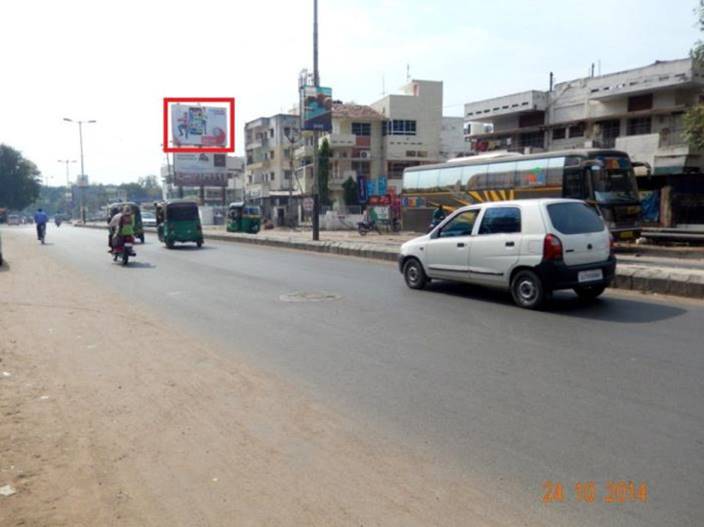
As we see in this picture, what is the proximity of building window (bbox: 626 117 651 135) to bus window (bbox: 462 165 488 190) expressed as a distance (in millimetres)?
14658

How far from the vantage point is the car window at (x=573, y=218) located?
29.5 ft

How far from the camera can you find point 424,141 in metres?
58.0

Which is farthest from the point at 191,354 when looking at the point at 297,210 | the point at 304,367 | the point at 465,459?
the point at 297,210

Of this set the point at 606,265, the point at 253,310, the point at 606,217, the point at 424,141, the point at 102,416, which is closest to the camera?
the point at 102,416

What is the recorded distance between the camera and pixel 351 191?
179 feet

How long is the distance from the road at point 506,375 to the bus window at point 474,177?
16484 millimetres

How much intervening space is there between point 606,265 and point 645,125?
1225 inches

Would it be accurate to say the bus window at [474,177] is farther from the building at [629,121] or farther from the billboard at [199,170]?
the billboard at [199,170]

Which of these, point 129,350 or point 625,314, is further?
point 625,314

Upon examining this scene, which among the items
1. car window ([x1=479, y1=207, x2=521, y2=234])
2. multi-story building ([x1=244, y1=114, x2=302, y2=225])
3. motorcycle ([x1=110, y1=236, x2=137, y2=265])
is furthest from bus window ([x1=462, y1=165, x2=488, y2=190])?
multi-story building ([x1=244, y1=114, x2=302, y2=225])

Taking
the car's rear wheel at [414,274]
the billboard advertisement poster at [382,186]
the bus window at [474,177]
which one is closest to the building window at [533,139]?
the billboard advertisement poster at [382,186]

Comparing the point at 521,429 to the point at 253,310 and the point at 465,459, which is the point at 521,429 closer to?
the point at 465,459

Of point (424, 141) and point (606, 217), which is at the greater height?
point (424, 141)

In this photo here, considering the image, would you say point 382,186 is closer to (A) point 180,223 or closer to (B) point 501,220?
(A) point 180,223
